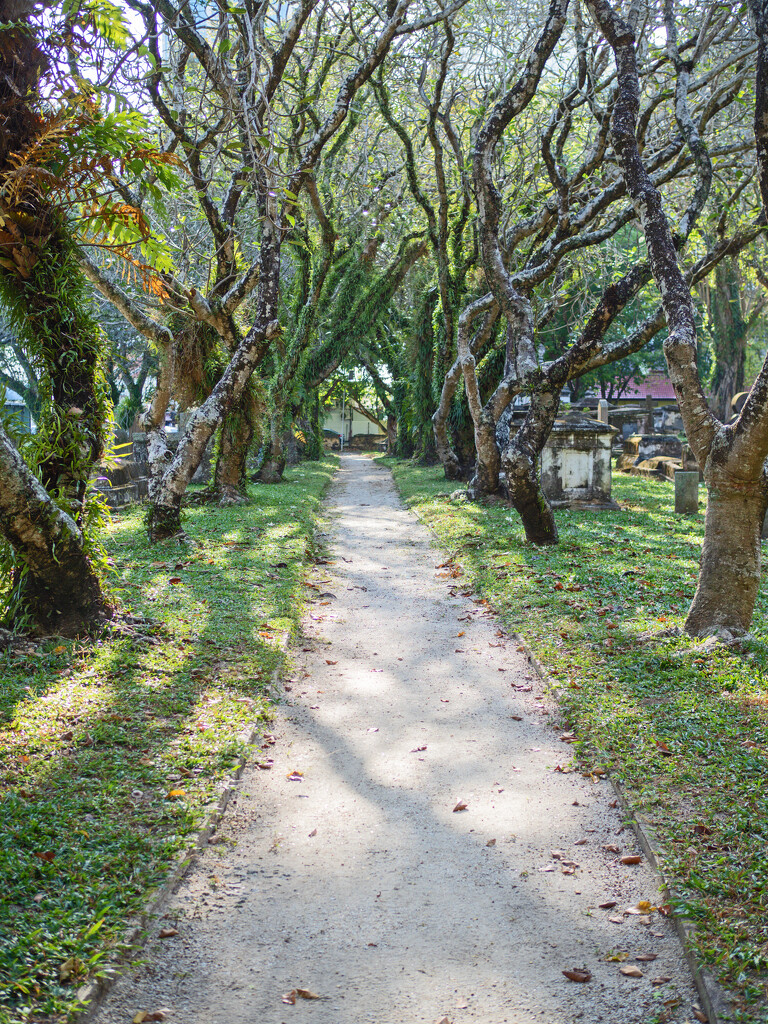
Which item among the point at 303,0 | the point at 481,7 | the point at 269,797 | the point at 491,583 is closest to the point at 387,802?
the point at 269,797

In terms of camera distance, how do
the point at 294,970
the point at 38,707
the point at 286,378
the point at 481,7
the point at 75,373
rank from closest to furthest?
the point at 294,970
the point at 38,707
the point at 75,373
the point at 481,7
the point at 286,378

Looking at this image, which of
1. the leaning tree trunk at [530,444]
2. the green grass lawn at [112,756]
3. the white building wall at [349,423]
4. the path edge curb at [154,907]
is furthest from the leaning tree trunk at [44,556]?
the white building wall at [349,423]

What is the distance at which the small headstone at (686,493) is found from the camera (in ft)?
46.9

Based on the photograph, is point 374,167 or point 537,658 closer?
point 537,658

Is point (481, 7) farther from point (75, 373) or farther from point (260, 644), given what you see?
point (260, 644)

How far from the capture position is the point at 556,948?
3223mm

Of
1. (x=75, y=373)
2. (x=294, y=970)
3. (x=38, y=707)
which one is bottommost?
(x=294, y=970)

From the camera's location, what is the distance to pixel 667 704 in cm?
532

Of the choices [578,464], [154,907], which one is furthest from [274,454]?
[154,907]

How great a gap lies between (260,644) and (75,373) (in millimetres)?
2669

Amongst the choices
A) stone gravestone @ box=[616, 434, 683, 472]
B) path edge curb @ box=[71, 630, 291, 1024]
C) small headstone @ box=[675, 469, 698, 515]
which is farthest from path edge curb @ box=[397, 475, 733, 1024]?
stone gravestone @ box=[616, 434, 683, 472]

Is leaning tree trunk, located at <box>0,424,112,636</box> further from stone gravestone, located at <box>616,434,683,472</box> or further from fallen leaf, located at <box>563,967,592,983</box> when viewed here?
stone gravestone, located at <box>616,434,683,472</box>

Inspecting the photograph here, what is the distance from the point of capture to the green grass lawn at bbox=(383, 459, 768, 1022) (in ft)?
10.9

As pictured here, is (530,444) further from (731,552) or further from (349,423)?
(349,423)
